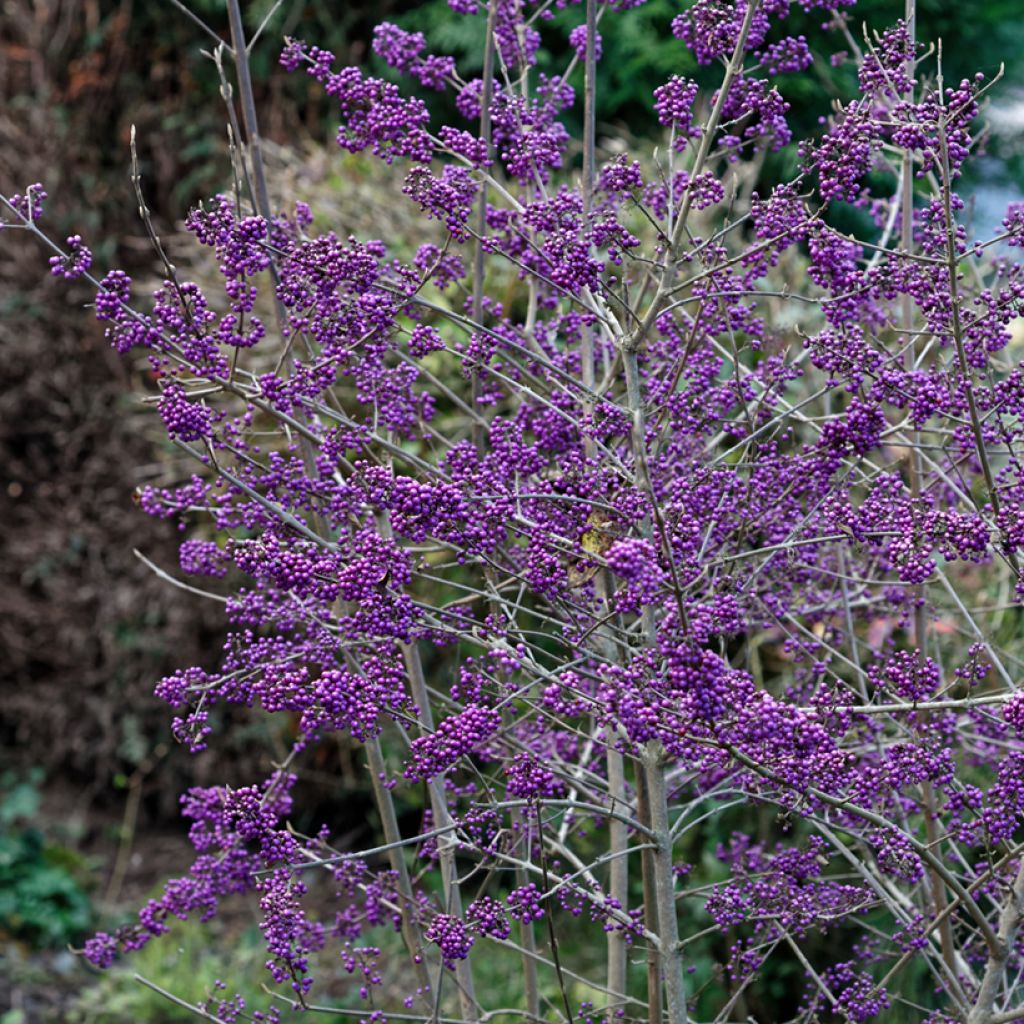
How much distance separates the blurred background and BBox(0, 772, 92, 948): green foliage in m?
0.01

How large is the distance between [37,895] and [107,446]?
2.16 meters

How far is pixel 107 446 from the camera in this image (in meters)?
6.68

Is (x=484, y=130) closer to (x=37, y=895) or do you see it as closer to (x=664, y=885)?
(x=664, y=885)

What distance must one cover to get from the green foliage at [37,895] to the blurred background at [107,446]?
1 centimetres

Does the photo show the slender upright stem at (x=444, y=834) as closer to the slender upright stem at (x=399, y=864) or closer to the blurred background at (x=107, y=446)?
the slender upright stem at (x=399, y=864)

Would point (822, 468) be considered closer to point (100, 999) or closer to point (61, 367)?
point (100, 999)

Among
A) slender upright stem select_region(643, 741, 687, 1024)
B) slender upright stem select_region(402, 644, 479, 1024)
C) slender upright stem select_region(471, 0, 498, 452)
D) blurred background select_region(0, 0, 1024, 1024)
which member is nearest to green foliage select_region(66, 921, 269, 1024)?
blurred background select_region(0, 0, 1024, 1024)

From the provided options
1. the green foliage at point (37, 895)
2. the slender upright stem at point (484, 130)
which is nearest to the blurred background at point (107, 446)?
the green foliage at point (37, 895)

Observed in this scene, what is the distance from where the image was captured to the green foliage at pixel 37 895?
18.5 feet

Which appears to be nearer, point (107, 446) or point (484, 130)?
point (484, 130)

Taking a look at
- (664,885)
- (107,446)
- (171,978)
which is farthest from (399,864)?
(107,446)

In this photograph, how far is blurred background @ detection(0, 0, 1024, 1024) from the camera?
5750 mm

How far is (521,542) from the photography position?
8.45 ft

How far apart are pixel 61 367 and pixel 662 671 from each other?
18.8 ft
